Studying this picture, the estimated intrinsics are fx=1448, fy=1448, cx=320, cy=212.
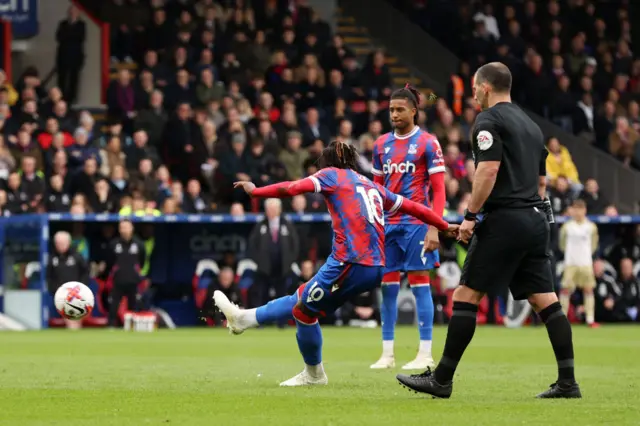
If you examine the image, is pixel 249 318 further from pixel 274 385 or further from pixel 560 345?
pixel 560 345

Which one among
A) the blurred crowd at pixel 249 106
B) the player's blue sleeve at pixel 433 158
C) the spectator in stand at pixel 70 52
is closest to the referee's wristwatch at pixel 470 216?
the player's blue sleeve at pixel 433 158

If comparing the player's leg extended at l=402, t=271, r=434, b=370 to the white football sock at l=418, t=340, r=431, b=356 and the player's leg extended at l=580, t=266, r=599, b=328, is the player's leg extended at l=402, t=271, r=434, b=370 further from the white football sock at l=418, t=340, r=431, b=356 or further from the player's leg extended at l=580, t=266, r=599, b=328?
the player's leg extended at l=580, t=266, r=599, b=328

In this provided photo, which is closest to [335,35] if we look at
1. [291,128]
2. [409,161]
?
[291,128]

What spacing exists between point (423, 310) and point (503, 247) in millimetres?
3798

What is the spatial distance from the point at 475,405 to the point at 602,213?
668 inches

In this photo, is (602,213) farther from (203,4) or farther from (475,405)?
(475,405)

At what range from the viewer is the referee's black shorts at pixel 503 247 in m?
9.81

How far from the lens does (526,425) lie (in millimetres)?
8367

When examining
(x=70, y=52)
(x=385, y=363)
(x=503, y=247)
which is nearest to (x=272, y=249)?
(x=70, y=52)

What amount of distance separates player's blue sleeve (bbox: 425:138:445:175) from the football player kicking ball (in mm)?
2407

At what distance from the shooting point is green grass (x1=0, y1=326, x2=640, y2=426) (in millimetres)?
8867

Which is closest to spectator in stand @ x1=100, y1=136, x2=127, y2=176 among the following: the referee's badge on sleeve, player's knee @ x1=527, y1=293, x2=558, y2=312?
player's knee @ x1=527, y1=293, x2=558, y2=312

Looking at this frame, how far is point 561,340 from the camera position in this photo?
10102 mm

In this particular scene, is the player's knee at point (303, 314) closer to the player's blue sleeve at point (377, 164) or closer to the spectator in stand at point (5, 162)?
the player's blue sleeve at point (377, 164)
